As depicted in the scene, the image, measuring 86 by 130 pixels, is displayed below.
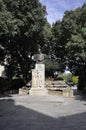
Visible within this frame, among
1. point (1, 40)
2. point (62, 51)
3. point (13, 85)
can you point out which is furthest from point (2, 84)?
point (62, 51)

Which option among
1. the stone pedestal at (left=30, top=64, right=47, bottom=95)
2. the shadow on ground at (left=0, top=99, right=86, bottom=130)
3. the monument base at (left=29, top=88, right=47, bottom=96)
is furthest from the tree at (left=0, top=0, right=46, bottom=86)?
the shadow on ground at (left=0, top=99, right=86, bottom=130)

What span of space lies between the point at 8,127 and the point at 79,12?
3671 centimetres

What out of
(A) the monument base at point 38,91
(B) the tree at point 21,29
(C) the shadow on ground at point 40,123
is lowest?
(C) the shadow on ground at point 40,123

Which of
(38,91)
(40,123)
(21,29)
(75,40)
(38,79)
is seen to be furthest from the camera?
(75,40)

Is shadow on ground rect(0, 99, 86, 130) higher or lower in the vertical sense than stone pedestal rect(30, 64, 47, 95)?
lower

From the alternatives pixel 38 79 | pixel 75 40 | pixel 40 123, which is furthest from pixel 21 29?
pixel 40 123

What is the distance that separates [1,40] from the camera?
113 ft

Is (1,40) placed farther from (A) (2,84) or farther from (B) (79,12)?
(B) (79,12)

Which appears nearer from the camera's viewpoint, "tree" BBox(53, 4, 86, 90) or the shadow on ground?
the shadow on ground

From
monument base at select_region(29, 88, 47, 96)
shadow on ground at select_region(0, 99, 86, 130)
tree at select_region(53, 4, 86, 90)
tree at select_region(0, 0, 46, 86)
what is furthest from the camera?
tree at select_region(53, 4, 86, 90)

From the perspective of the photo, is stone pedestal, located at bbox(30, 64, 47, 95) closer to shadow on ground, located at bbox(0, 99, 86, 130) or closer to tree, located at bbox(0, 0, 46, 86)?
tree, located at bbox(0, 0, 46, 86)

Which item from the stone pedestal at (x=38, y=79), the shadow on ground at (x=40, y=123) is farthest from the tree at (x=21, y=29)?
the shadow on ground at (x=40, y=123)

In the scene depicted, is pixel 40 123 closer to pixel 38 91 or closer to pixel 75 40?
pixel 38 91

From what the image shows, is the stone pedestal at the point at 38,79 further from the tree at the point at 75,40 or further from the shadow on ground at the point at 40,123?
the shadow on ground at the point at 40,123
